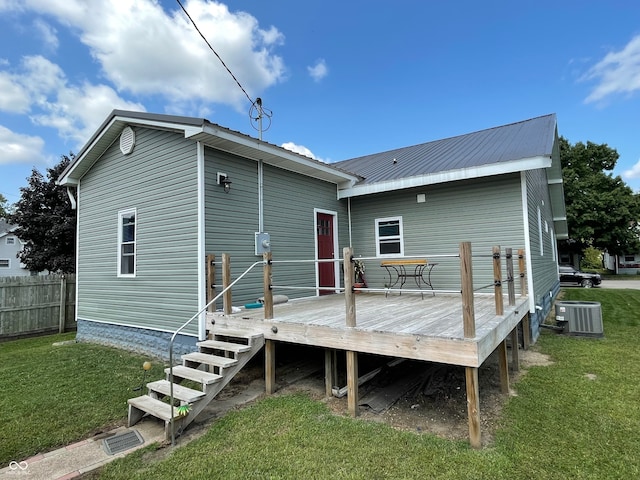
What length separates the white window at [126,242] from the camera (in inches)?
270

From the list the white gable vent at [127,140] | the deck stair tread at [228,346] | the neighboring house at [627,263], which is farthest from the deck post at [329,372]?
the neighboring house at [627,263]

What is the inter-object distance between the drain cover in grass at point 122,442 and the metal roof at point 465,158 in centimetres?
624

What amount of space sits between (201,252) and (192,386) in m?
1.93

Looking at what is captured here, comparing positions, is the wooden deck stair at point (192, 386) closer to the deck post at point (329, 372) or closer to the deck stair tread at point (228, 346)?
the deck stair tread at point (228, 346)

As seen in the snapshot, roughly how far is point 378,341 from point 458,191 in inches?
193

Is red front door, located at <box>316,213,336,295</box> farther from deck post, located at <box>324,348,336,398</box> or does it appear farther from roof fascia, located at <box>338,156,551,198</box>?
deck post, located at <box>324,348,336,398</box>

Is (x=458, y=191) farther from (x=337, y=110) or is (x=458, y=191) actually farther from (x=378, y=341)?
(x=337, y=110)

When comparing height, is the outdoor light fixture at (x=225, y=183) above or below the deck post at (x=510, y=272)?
above

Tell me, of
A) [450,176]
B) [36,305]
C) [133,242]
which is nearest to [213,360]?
[133,242]

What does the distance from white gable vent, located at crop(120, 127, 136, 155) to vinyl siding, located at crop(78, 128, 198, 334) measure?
0.35 ft

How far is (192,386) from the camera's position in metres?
4.75

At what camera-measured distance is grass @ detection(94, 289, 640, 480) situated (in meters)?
2.72

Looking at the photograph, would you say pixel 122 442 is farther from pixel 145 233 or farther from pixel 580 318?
pixel 580 318

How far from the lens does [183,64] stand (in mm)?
7820
